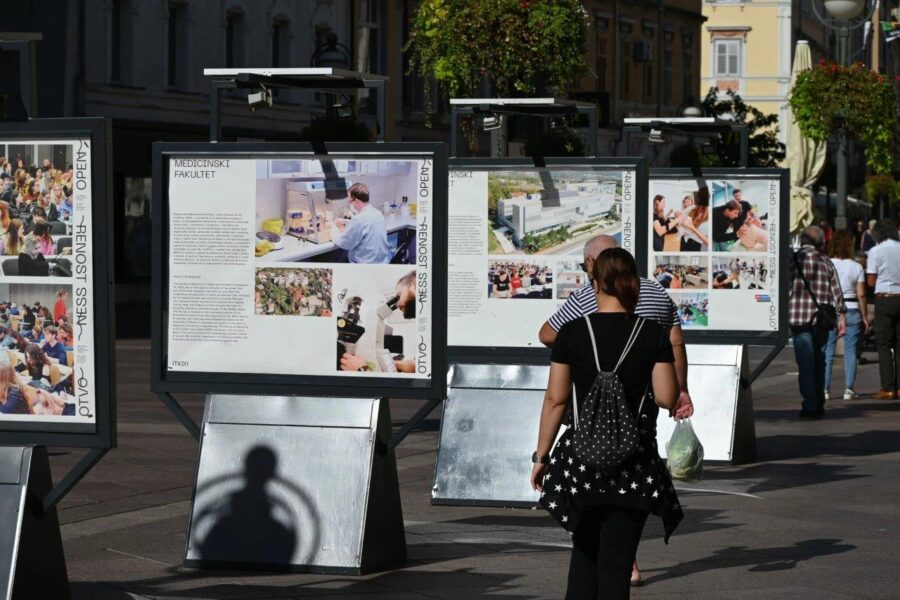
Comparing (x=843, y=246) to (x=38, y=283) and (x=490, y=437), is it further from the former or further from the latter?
(x=38, y=283)

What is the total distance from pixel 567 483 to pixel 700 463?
2919mm

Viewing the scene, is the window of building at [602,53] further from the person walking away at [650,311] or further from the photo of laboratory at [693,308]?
the person walking away at [650,311]

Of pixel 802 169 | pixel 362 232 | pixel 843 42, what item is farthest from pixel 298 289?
pixel 802 169

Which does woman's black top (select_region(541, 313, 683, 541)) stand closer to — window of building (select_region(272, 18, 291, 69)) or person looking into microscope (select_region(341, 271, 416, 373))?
person looking into microscope (select_region(341, 271, 416, 373))

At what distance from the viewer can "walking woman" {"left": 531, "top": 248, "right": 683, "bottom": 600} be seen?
22.8ft

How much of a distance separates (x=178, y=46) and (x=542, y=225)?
2640cm

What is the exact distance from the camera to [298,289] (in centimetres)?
923

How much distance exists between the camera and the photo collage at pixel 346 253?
9.16 metres

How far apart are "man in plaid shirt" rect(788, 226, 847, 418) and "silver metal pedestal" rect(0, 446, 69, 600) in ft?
36.4

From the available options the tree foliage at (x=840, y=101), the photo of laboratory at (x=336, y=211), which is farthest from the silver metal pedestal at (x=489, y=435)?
the tree foliage at (x=840, y=101)

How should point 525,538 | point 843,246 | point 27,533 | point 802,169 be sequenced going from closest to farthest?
point 27,533 < point 525,538 < point 843,246 < point 802,169

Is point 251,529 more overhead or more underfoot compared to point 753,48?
more underfoot

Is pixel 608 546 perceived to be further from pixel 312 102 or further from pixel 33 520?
pixel 312 102

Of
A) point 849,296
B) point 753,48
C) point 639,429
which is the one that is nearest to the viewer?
point 639,429
